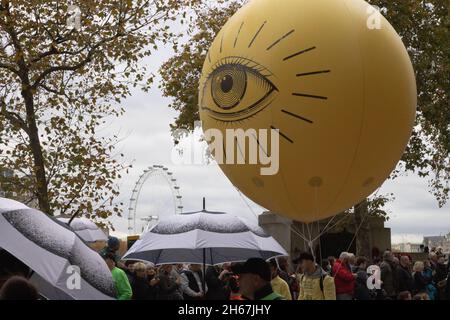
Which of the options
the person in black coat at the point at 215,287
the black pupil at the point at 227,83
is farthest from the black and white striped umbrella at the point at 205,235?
the black pupil at the point at 227,83

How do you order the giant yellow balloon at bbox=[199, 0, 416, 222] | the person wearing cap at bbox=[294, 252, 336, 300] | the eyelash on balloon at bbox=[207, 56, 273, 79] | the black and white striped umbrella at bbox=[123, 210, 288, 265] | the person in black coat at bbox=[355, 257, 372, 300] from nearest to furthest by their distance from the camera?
the giant yellow balloon at bbox=[199, 0, 416, 222]
the eyelash on balloon at bbox=[207, 56, 273, 79]
the person wearing cap at bbox=[294, 252, 336, 300]
the black and white striped umbrella at bbox=[123, 210, 288, 265]
the person in black coat at bbox=[355, 257, 372, 300]

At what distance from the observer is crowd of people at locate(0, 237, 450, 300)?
251 inches

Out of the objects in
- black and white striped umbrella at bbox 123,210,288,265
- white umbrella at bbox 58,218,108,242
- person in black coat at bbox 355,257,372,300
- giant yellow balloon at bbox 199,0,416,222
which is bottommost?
person in black coat at bbox 355,257,372,300

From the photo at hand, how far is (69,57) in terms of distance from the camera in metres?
19.6

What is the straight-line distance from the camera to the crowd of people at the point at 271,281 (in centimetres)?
638

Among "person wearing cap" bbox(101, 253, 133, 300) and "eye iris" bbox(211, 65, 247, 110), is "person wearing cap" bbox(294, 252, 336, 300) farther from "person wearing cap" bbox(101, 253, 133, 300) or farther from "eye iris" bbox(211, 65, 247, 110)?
"eye iris" bbox(211, 65, 247, 110)

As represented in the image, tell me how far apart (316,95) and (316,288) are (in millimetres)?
3413

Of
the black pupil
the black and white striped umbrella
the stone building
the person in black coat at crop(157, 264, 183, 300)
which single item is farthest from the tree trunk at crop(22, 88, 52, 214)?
the black pupil

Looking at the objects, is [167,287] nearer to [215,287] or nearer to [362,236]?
[215,287]

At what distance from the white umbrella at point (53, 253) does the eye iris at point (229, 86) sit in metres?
2.30

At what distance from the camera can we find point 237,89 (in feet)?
28.6

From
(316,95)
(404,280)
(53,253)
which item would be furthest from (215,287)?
(53,253)
